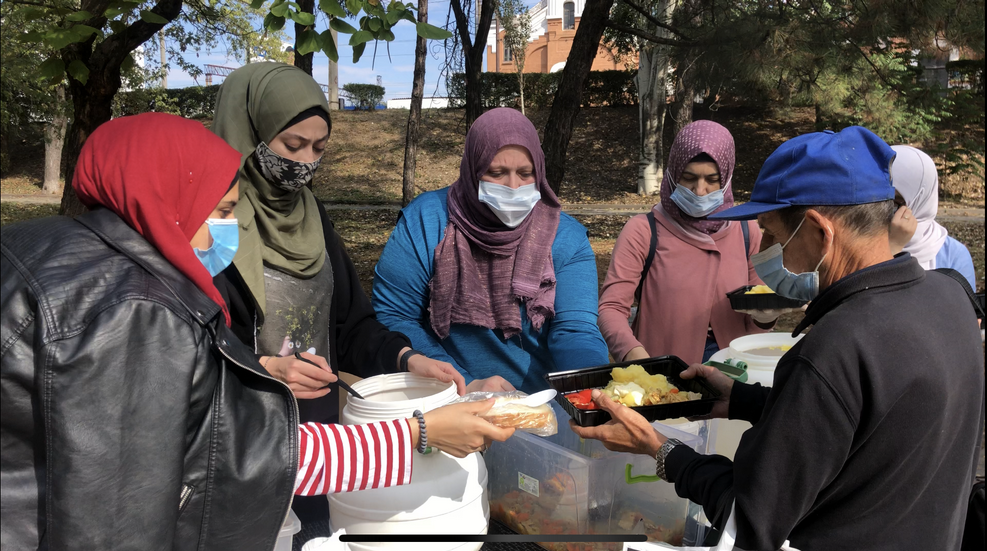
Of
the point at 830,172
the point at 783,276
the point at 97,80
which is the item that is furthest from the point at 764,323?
the point at 97,80

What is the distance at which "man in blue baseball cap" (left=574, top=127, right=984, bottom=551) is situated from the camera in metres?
1.24

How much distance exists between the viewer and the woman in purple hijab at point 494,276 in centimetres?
243

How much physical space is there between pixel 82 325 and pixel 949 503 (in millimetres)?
1539

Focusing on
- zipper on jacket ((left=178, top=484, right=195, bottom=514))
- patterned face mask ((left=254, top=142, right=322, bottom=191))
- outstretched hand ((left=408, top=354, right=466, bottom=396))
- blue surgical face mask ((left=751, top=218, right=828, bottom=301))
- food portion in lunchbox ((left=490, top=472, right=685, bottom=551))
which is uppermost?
patterned face mask ((left=254, top=142, right=322, bottom=191))

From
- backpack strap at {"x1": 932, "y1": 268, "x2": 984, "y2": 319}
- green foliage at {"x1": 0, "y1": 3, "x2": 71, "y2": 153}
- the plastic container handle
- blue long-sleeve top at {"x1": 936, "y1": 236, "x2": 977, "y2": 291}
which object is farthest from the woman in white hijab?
green foliage at {"x1": 0, "y1": 3, "x2": 71, "y2": 153}

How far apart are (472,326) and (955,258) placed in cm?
205

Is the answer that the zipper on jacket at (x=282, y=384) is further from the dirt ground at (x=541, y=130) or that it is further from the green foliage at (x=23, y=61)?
the dirt ground at (x=541, y=130)

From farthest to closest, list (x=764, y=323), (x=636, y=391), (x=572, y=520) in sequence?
(x=764, y=323)
(x=636, y=391)
(x=572, y=520)

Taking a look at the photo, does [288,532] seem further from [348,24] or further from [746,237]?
[746,237]

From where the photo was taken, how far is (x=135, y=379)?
108 centimetres

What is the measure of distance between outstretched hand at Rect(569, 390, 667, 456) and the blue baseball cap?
1.77 feet

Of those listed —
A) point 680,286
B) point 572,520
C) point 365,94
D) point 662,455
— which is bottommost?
point 572,520

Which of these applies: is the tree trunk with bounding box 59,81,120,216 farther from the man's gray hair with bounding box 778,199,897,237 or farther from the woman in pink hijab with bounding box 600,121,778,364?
the man's gray hair with bounding box 778,199,897,237

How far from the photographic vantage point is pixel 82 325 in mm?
1070
